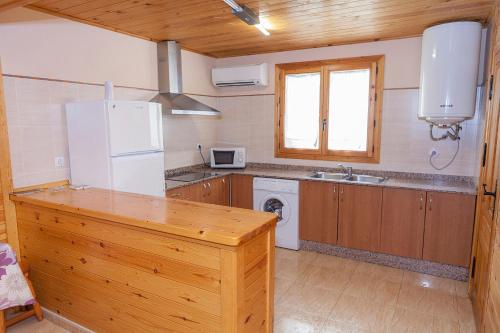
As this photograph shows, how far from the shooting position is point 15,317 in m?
2.44

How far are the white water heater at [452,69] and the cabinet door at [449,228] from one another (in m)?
0.76

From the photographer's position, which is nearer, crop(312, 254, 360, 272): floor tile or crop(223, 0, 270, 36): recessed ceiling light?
crop(223, 0, 270, 36): recessed ceiling light

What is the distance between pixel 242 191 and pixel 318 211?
3.39 ft

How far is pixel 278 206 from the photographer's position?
4.02 metres

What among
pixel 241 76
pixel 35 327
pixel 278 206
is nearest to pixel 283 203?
pixel 278 206

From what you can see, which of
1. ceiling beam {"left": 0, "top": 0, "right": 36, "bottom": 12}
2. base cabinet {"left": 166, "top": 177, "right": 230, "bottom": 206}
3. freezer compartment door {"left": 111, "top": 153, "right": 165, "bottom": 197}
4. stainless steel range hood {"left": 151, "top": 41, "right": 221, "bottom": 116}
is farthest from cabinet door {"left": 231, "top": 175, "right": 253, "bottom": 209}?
ceiling beam {"left": 0, "top": 0, "right": 36, "bottom": 12}

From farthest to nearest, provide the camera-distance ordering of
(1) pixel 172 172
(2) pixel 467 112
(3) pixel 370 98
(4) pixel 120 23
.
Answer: (1) pixel 172 172, (3) pixel 370 98, (4) pixel 120 23, (2) pixel 467 112

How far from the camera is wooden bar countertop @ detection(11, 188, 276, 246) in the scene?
157 centimetres

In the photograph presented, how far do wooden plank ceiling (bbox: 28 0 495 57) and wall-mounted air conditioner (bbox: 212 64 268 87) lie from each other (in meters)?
0.53

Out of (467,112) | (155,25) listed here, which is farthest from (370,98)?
(155,25)

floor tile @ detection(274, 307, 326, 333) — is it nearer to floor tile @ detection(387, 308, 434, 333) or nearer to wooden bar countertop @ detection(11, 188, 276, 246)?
floor tile @ detection(387, 308, 434, 333)

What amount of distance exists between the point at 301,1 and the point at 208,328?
2.37 meters

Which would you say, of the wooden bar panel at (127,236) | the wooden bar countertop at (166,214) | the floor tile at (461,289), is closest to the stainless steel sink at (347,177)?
the floor tile at (461,289)

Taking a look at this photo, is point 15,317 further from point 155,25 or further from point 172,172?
point 155,25
